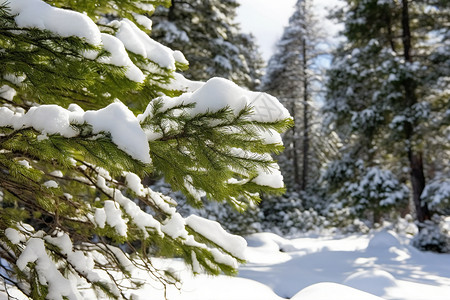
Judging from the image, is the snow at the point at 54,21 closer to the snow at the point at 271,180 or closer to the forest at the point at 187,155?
A: the forest at the point at 187,155

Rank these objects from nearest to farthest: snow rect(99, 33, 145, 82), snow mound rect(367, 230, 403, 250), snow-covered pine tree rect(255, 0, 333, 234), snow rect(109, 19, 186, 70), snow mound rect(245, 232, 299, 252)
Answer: snow rect(99, 33, 145, 82)
snow rect(109, 19, 186, 70)
snow mound rect(367, 230, 403, 250)
snow mound rect(245, 232, 299, 252)
snow-covered pine tree rect(255, 0, 333, 234)

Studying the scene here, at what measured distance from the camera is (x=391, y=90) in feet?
32.8

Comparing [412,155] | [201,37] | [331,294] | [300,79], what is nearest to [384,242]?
[412,155]

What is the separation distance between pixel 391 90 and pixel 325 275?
6.01 meters

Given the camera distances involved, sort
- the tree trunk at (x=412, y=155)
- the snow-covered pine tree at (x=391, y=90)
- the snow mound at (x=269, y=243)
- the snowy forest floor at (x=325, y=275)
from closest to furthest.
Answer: the snowy forest floor at (x=325, y=275)
the snow-covered pine tree at (x=391, y=90)
the tree trunk at (x=412, y=155)
the snow mound at (x=269, y=243)

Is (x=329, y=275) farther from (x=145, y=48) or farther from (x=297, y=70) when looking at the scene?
(x=297, y=70)

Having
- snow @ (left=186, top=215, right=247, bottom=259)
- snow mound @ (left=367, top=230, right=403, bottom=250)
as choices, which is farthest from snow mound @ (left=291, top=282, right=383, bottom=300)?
snow mound @ (left=367, top=230, right=403, bottom=250)

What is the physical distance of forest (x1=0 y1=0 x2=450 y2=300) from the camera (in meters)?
1.64

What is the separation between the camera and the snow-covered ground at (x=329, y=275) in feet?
13.9

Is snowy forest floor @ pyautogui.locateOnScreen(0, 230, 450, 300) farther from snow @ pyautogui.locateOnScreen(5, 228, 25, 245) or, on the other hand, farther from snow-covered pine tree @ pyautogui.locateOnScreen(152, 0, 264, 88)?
snow-covered pine tree @ pyautogui.locateOnScreen(152, 0, 264, 88)

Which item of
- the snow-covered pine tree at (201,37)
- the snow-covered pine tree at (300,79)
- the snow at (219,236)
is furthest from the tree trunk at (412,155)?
the snow-covered pine tree at (300,79)

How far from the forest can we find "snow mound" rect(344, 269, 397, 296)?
3 centimetres

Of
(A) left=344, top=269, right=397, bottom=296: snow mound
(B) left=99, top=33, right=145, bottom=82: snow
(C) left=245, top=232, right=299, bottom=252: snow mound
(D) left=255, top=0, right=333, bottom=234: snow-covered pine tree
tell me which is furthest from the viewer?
(D) left=255, top=0, right=333, bottom=234: snow-covered pine tree

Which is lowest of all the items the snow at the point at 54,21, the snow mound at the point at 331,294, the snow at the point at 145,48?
the snow mound at the point at 331,294
